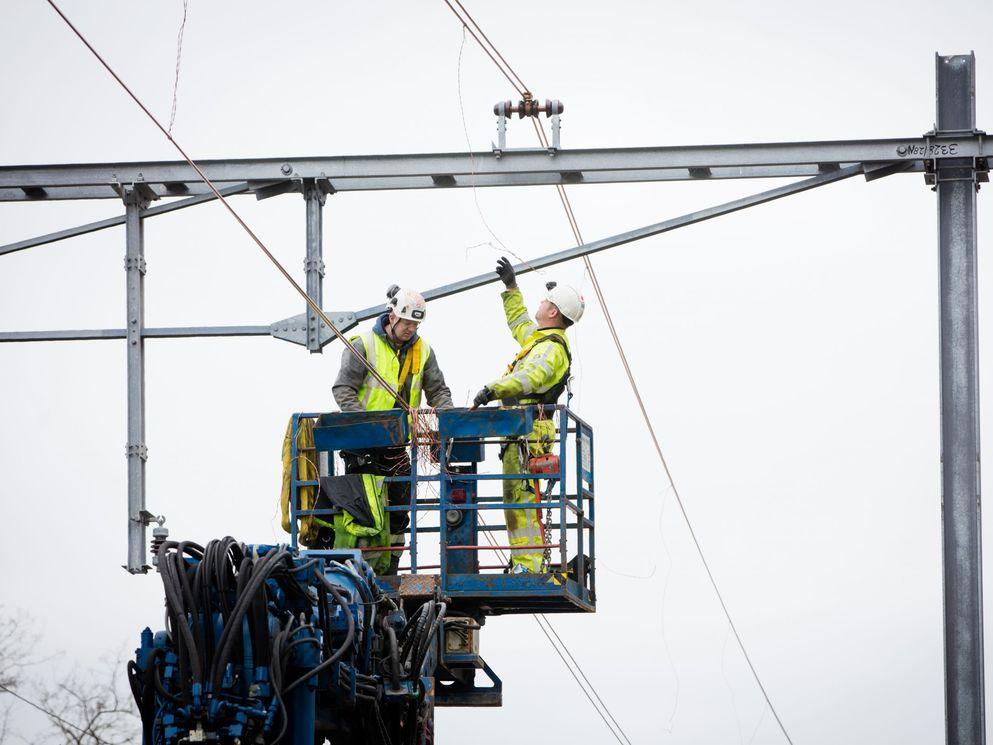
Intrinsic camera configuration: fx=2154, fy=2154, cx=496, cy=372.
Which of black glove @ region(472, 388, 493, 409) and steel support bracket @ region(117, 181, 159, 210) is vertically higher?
steel support bracket @ region(117, 181, 159, 210)

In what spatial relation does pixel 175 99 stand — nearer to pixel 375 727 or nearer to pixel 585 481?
pixel 585 481

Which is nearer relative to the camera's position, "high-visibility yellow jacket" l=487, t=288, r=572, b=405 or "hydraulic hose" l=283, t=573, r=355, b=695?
"hydraulic hose" l=283, t=573, r=355, b=695

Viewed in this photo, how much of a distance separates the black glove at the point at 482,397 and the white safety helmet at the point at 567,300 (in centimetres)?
113

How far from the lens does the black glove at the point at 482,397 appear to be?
17.3m

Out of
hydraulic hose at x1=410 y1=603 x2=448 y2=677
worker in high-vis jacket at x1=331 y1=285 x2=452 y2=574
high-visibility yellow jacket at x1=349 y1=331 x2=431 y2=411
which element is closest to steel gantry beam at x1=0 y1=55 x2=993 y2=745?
worker in high-vis jacket at x1=331 y1=285 x2=452 y2=574

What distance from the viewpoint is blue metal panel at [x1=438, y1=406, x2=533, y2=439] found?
55.8 ft

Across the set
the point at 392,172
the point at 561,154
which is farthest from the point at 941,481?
the point at 392,172

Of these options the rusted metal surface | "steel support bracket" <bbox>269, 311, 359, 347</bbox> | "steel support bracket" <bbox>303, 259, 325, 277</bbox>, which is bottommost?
the rusted metal surface

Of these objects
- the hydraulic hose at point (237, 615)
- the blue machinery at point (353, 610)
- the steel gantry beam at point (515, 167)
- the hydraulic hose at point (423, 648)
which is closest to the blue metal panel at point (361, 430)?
the blue machinery at point (353, 610)

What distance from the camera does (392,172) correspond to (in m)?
19.3

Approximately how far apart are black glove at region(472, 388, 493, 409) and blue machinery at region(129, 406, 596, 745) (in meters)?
0.23

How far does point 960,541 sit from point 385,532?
479 cm

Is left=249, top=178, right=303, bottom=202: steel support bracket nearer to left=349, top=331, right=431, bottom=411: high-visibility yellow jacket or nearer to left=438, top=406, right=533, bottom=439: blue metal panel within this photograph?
left=349, top=331, right=431, bottom=411: high-visibility yellow jacket

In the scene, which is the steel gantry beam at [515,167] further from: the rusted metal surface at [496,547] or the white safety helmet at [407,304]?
the rusted metal surface at [496,547]
